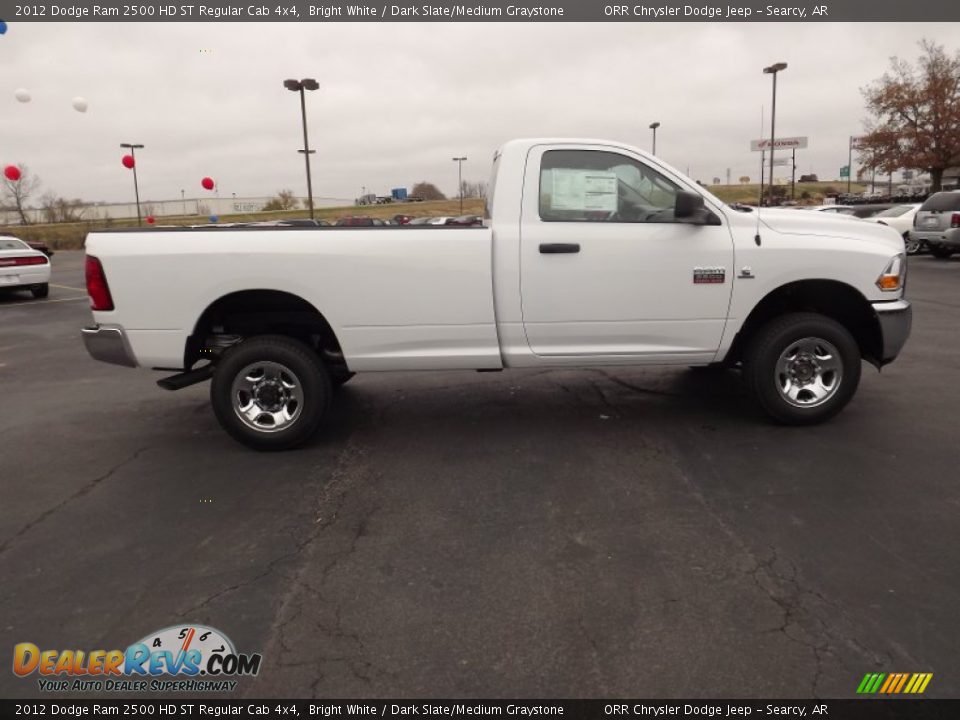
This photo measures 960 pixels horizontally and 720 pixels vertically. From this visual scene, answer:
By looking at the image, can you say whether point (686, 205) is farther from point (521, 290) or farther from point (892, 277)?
point (892, 277)

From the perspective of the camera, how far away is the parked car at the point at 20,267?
49.6 feet

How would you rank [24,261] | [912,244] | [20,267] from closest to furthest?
[20,267] < [24,261] < [912,244]

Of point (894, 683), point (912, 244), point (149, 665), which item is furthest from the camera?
point (912, 244)

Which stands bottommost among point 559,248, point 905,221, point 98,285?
point 98,285

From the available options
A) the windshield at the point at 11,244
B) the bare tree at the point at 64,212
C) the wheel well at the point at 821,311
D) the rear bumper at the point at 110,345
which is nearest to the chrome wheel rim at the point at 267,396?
the rear bumper at the point at 110,345

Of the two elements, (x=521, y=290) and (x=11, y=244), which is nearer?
(x=521, y=290)

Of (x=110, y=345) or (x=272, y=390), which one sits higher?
(x=110, y=345)

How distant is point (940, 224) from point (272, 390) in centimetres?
1871

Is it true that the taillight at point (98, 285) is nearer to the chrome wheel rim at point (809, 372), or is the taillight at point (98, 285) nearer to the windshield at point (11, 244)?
the chrome wheel rim at point (809, 372)

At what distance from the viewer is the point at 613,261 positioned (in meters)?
4.56

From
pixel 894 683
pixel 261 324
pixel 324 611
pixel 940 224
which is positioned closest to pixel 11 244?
pixel 261 324

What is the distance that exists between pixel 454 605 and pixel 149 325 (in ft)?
9.91

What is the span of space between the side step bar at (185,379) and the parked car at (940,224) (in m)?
17.5

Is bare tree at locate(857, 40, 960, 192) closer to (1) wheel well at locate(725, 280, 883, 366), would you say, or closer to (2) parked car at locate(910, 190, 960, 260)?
(2) parked car at locate(910, 190, 960, 260)
